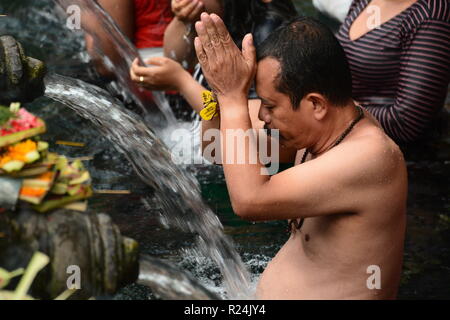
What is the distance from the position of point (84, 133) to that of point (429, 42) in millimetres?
2267

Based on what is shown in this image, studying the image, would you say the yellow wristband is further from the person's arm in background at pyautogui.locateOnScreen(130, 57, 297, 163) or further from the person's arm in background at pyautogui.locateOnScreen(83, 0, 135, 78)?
the person's arm in background at pyautogui.locateOnScreen(83, 0, 135, 78)

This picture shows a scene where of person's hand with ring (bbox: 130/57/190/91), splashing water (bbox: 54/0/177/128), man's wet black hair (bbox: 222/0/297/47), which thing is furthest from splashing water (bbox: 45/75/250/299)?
man's wet black hair (bbox: 222/0/297/47)

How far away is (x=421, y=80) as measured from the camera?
3.91 m

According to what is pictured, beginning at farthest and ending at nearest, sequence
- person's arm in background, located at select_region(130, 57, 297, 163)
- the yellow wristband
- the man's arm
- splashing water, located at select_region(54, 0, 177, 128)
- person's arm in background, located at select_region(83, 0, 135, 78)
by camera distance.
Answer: person's arm in background, located at select_region(83, 0, 135, 78) → splashing water, located at select_region(54, 0, 177, 128) → person's arm in background, located at select_region(130, 57, 297, 163) → the yellow wristband → the man's arm

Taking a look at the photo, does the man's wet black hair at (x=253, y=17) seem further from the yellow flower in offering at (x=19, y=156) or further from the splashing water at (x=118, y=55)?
the yellow flower in offering at (x=19, y=156)

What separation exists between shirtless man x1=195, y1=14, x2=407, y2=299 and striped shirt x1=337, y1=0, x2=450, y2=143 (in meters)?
1.36

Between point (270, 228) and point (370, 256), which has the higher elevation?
point (370, 256)

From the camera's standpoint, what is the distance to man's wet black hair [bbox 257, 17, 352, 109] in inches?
96.4

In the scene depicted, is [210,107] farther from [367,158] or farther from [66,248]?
[66,248]

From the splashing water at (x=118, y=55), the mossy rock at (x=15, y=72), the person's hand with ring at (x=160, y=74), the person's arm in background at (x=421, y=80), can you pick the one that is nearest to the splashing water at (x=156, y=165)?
the person's hand with ring at (x=160, y=74)

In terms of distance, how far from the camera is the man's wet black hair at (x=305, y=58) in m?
2.45

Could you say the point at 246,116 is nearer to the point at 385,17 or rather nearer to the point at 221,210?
the point at 221,210
